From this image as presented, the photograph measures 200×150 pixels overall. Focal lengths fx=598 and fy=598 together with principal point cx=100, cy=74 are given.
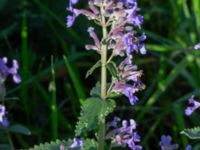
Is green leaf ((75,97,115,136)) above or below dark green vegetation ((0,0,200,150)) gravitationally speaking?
below

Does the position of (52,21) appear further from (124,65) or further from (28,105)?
(124,65)

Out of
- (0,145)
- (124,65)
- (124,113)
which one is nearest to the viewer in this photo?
(124,65)

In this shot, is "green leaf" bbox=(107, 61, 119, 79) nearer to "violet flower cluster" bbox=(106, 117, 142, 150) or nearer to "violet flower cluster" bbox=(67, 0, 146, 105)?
"violet flower cluster" bbox=(67, 0, 146, 105)

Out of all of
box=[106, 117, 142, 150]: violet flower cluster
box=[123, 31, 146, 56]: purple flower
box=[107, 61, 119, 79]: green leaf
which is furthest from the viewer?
box=[106, 117, 142, 150]: violet flower cluster

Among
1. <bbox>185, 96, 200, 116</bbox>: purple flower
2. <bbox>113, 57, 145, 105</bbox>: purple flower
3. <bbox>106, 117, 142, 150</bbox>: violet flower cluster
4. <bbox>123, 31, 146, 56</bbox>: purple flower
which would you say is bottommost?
<bbox>106, 117, 142, 150</bbox>: violet flower cluster

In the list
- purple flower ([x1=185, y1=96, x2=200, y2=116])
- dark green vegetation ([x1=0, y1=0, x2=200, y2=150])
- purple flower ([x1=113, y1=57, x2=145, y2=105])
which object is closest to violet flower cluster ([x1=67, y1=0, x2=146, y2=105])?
purple flower ([x1=113, y1=57, x2=145, y2=105])

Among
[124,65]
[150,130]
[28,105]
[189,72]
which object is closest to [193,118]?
[150,130]

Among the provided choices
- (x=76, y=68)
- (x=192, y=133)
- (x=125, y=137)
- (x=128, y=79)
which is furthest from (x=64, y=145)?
(x=76, y=68)

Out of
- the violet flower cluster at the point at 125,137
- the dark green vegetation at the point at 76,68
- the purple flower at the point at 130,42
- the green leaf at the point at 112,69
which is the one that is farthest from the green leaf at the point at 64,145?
the dark green vegetation at the point at 76,68
